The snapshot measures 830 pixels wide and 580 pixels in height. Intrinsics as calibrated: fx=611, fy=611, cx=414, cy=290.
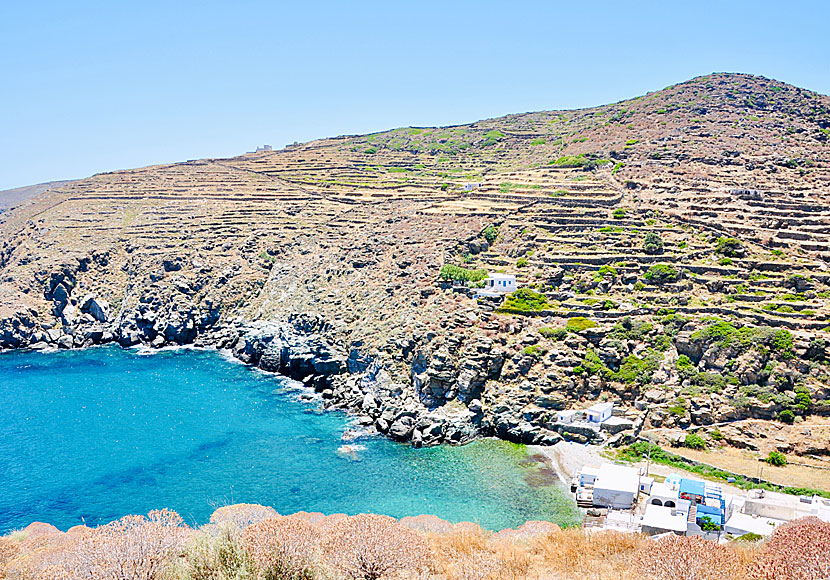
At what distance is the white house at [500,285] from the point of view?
185 ft

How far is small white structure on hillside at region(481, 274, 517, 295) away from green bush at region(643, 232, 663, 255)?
1327cm

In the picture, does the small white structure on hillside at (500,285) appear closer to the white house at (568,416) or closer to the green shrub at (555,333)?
the green shrub at (555,333)

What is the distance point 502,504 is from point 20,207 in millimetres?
118875

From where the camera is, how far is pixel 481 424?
46.7m

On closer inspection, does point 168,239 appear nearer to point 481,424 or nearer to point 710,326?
point 481,424

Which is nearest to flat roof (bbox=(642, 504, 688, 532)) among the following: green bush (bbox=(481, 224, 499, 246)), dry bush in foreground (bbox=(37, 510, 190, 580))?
dry bush in foreground (bbox=(37, 510, 190, 580))

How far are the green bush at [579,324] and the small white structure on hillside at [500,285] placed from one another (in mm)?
7070

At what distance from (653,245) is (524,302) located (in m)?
14.4

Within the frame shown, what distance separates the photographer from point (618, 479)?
36.1 m

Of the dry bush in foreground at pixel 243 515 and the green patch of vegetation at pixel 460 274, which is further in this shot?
the green patch of vegetation at pixel 460 274

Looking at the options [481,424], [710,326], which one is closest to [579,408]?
[481,424]

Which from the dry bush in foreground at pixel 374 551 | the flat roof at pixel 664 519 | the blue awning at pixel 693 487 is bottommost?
the flat roof at pixel 664 519

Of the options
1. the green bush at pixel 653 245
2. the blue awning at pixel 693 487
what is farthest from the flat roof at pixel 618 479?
the green bush at pixel 653 245

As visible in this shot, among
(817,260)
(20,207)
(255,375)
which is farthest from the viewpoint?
(20,207)
